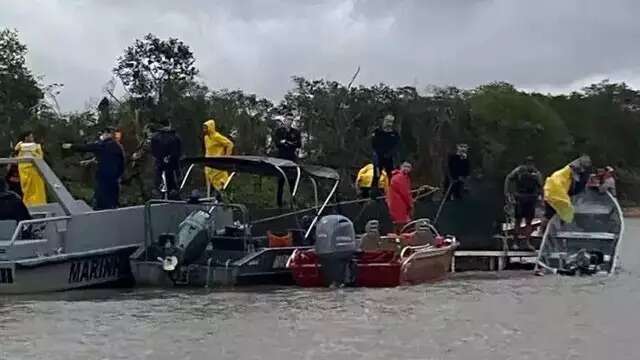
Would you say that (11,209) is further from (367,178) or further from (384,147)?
(367,178)

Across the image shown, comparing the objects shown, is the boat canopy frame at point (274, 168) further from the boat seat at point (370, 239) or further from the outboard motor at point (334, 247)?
the outboard motor at point (334, 247)

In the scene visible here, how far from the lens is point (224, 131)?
4897 centimetres

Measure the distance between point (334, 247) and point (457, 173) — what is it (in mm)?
7252

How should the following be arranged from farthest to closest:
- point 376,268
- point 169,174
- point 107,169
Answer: point 169,174, point 107,169, point 376,268

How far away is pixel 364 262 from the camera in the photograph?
18328mm

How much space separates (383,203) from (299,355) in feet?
35.3

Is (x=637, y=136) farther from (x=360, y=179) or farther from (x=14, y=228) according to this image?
(x=14, y=228)

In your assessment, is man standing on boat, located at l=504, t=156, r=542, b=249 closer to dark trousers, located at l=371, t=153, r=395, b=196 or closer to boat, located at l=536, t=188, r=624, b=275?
boat, located at l=536, t=188, r=624, b=275

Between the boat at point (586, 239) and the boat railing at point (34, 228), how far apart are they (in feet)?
28.2

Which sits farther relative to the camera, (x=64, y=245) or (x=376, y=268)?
(x=376, y=268)

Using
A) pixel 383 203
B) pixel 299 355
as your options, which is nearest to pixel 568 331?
pixel 299 355

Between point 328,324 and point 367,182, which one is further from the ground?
point 367,182

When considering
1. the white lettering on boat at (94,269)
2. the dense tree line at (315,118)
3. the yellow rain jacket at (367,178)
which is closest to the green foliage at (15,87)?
the dense tree line at (315,118)

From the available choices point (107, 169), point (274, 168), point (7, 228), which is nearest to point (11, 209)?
point (7, 228)
